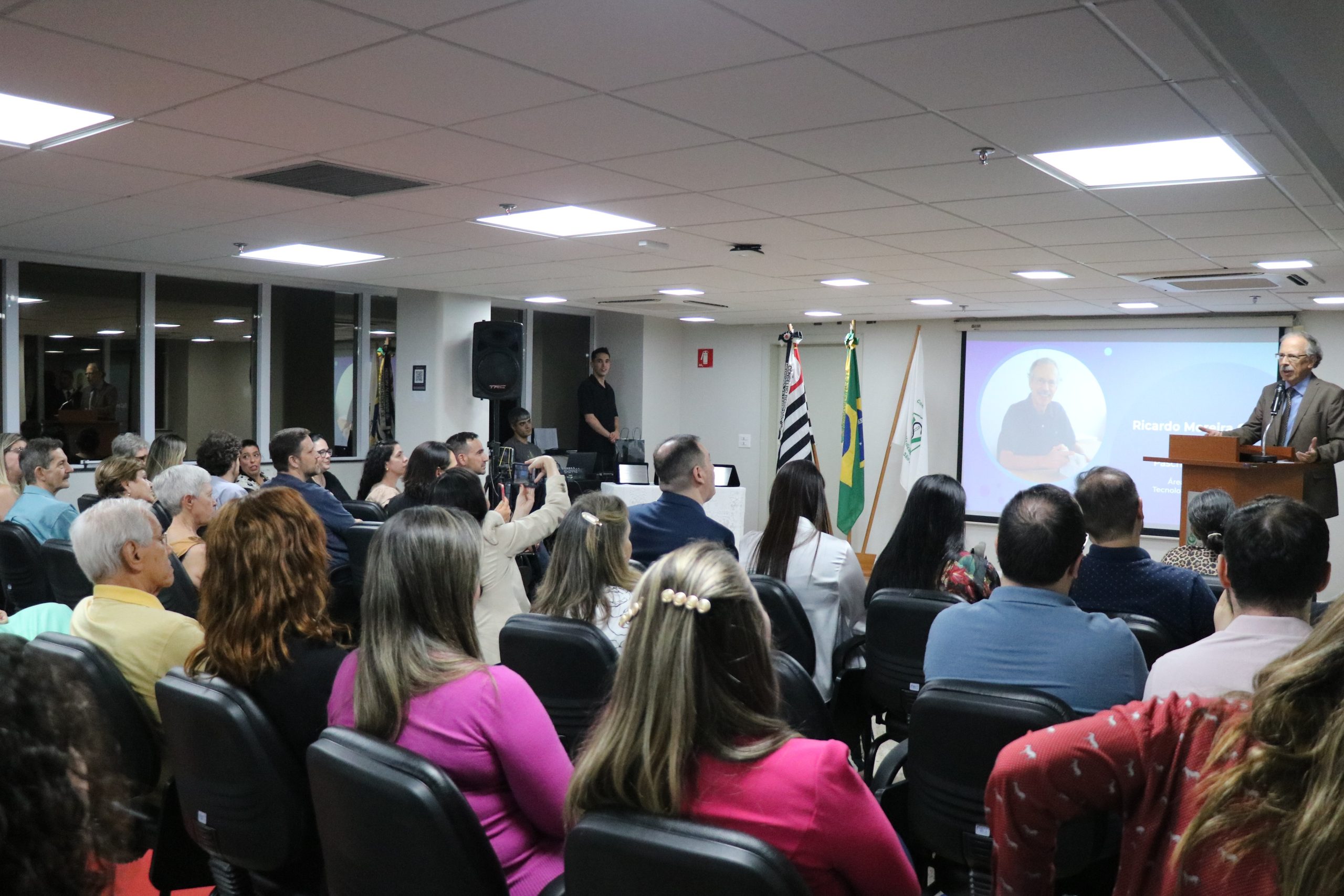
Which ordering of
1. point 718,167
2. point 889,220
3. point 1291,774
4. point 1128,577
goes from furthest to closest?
1. point 889,220
2. point 718,167
3. point 1128,577
4. point 1291,774

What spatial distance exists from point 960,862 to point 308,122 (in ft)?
9.79

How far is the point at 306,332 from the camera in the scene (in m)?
9.19

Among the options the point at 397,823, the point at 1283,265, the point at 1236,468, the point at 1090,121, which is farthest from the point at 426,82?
the point at 1283,265

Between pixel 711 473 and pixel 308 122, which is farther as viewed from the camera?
pixel 711 473

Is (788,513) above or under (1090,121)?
under

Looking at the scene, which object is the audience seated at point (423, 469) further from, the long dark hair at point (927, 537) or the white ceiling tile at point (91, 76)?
the long dark hair at point (927, 537)

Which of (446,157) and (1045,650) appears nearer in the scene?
(1045,650)

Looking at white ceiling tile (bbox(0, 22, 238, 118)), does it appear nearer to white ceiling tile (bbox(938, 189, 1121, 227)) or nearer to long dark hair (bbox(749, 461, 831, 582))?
long dark hair (bbox(749, 461, 831, 582))

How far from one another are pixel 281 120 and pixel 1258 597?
10.3 ft

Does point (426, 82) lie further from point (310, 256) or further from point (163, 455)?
point (310, 256)

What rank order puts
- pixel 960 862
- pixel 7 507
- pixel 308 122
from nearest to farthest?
1. pixel 960 862
2. pixel 308 122
3. pixel 7 507

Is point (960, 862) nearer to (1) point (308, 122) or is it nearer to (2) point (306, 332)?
(1) point (308, 122)

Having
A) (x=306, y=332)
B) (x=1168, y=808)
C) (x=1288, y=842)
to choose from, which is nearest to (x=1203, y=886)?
(x=1168, y=808)

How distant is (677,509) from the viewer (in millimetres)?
4000
